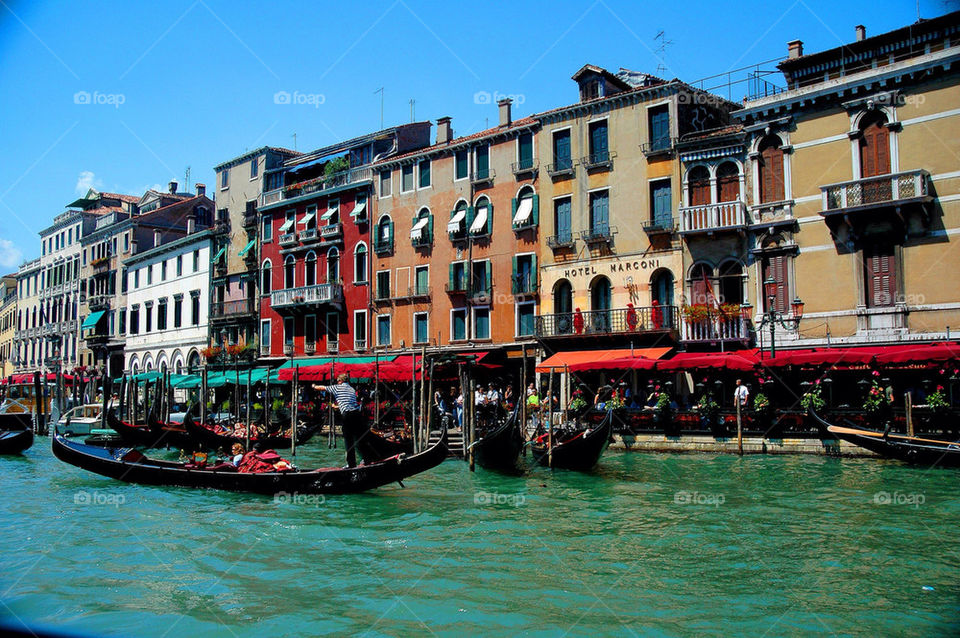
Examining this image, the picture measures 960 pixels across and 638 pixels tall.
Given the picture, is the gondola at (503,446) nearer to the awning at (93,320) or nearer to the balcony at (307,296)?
the balcony at (307,296)

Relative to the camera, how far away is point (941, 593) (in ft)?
24.9

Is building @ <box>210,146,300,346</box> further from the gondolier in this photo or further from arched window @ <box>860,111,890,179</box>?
arched window @ <box>860,111,890,179</box>

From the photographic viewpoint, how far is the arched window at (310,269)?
31.7m

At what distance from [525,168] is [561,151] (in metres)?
1.31

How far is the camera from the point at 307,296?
1221 inches

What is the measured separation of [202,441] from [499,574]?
14.3 metres

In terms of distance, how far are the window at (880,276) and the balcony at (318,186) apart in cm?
1735

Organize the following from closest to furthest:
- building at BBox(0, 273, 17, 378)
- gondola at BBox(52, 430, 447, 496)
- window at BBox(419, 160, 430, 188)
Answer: gondola at BBox(52, 430, 447, 496)
window at BBox(419, 160, 430, 188)
building at BBox(0, 273, 17, 378)

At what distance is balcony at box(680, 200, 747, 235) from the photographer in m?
20.4

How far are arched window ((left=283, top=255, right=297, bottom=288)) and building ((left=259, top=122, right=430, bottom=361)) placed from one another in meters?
0.04

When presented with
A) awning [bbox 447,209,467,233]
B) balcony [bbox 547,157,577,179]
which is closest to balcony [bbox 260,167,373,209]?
awning [bbox 447,209,467,233]

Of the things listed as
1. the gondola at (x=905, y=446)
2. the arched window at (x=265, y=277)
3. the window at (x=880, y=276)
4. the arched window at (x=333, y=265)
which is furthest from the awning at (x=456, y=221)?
the gondola at (x=905, y=446)

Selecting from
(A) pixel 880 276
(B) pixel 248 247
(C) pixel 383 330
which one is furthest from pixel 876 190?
(B) pixel 248 247

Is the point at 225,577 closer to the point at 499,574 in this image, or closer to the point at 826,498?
the point at 499,574
